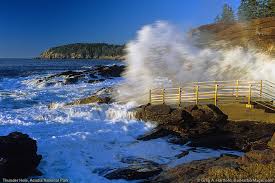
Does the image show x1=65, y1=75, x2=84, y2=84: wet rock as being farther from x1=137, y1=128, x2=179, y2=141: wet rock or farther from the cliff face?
x1=137, y1=128, x2=179, y2=141: wet rock

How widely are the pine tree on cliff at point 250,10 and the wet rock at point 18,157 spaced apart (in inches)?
2799

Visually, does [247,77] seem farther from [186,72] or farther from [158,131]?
[158,131]

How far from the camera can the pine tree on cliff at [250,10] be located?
78.8m

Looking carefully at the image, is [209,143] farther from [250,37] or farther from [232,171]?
[250,37]

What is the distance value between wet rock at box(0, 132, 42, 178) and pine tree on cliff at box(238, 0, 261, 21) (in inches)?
2799

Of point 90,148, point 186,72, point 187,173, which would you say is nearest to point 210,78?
point 186,72

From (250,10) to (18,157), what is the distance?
75.7 metres

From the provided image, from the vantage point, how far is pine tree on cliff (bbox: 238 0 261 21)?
7881 centimetres

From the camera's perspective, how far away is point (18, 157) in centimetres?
1069

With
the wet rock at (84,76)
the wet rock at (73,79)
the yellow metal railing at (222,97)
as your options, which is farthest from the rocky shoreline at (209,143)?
the wet rock at (84,76)

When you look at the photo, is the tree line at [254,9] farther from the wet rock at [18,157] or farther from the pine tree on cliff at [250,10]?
the wet rock at [18,157]

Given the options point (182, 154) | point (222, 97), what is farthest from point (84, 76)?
point (182, 154)

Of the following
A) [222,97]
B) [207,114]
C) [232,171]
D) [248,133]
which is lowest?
[248,133]

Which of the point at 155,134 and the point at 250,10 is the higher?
the point at 250,10
